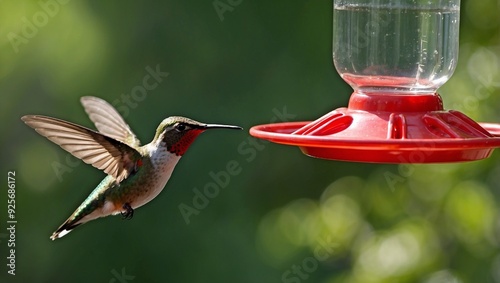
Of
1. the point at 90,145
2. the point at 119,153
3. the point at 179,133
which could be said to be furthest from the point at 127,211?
the point at 179,133

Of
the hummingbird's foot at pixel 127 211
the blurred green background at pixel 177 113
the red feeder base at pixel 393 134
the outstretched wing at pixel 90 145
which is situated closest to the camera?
the red feeder base at pixel 393 134

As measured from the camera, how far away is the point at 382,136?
3.13m

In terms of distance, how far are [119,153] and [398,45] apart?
133 cm

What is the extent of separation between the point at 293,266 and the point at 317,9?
1.81 m

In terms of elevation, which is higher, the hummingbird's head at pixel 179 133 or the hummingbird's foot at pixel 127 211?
the hummingbird's head at pixel 179 133

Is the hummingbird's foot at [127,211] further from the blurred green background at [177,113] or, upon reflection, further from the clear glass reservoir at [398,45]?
the blurred green background at [177,113]

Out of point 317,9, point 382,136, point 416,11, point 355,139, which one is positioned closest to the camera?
point 355,139

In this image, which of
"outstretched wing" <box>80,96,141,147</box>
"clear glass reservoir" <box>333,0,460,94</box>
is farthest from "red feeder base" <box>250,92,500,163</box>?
"outstretched wing" <box>80,96,141,147</box>

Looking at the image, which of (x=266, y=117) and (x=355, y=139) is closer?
(x=355, y=139)

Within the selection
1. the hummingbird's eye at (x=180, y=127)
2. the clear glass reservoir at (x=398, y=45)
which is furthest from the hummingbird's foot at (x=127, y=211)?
the clear glass reservoir at (x=398, y=45)

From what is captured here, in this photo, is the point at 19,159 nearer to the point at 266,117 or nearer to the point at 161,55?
the point at 161,55

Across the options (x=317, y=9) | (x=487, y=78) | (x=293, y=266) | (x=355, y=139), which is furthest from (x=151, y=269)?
(x=355, y=139)

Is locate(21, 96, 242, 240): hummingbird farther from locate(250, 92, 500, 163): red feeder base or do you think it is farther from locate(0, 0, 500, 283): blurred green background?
locate(0, 0, 500, 283): blurred green background

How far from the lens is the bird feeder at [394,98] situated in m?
3.03
